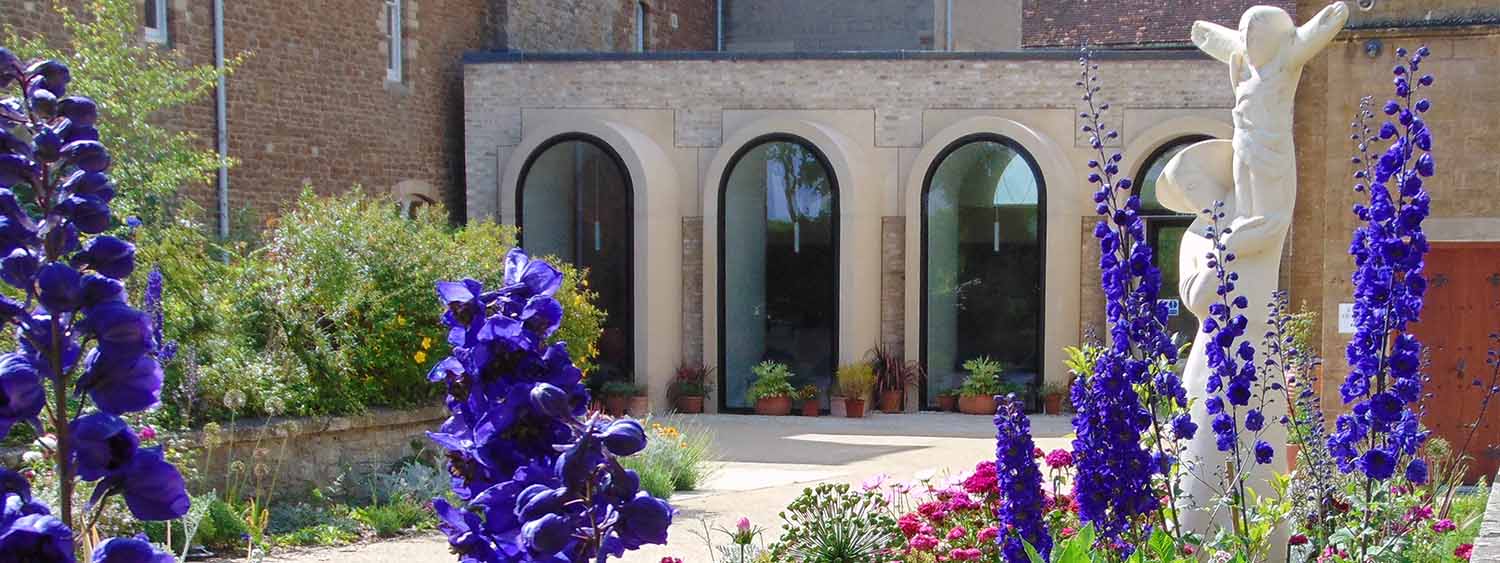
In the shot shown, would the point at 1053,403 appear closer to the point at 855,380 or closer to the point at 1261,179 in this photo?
the point at 855,380

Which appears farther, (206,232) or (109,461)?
(206,232)

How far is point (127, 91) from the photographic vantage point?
1379 cm

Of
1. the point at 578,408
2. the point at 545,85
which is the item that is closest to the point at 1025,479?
the point at 578,408

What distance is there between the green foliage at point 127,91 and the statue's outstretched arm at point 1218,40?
28.6 feet

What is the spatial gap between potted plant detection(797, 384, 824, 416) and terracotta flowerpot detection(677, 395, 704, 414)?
45.3 inches

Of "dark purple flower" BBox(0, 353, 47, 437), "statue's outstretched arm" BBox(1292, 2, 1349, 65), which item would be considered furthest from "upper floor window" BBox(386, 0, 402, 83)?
"dark purple flower" BBox(0, 353, 47, 437)

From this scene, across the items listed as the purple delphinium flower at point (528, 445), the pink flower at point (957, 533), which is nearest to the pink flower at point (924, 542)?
the pink flower at point (957, 533)

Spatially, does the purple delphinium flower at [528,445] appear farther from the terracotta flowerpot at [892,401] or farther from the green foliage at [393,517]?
the terracotta flowerpot at [892,401]

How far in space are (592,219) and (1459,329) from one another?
9920mm

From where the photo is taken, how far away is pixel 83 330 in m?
1.91

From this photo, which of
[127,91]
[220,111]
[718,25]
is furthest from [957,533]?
[718,25]

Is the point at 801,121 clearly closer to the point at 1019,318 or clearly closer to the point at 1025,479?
the point at 1019,318

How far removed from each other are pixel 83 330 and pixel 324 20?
17.0 m

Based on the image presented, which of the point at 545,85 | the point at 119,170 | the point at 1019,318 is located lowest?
the point at 1019,318
